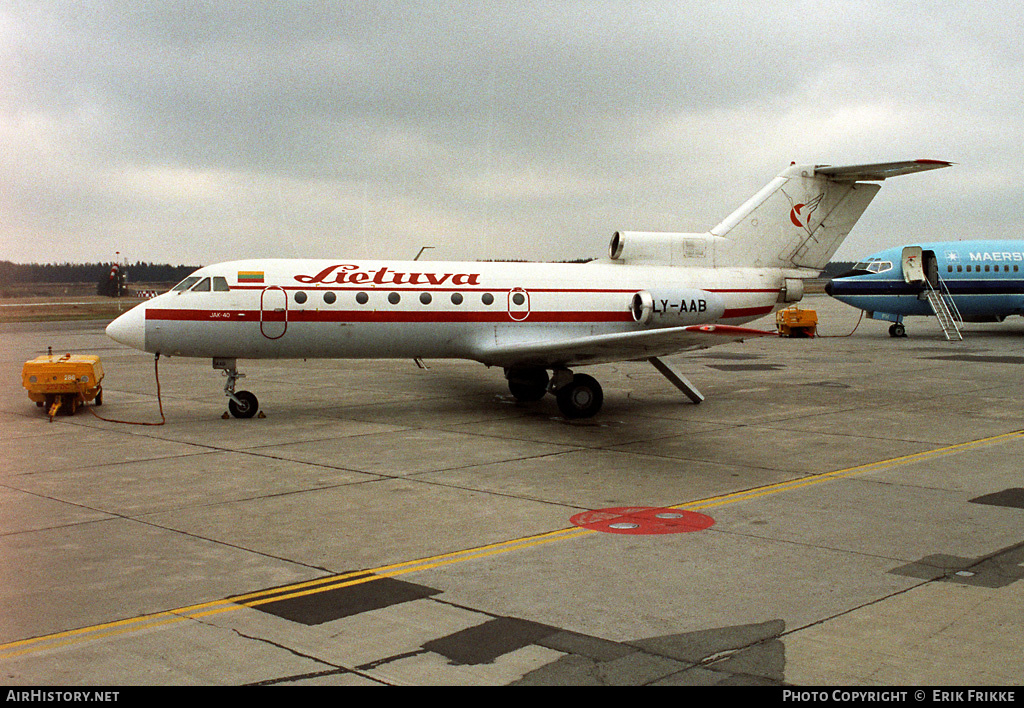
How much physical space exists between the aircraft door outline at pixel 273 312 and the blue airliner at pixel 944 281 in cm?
2803

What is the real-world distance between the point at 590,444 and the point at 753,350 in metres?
20.6

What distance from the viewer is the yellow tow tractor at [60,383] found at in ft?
63.0

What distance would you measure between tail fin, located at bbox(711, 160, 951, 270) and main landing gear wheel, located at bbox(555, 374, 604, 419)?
214 inches

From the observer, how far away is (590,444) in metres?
15.8

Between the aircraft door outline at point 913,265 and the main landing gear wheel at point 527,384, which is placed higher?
the aircraft door outline at point 913,265

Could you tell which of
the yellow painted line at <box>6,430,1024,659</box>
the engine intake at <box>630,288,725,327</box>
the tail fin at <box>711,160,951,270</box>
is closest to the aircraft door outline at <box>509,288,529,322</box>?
the engine intake at <box>630,288,725,327</box>

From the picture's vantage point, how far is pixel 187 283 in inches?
719

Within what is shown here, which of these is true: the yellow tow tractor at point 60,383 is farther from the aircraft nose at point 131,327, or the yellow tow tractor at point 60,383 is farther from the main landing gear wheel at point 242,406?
the main landing gear wheel at point 242,406

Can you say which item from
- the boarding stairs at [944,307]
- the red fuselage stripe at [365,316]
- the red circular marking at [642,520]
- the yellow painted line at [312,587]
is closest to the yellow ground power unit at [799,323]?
the boarding stairs at [944,307]

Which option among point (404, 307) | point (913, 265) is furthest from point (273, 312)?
point (913, 265)

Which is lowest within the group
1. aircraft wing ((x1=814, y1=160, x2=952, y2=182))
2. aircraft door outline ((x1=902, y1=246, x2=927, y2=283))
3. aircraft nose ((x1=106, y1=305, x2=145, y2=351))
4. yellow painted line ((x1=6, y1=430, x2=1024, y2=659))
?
yellow painted line ((x1=6, y1=430, x2=1024, y2=659))

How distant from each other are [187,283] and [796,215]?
45.5 feet

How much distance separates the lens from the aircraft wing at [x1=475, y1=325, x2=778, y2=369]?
1576 centimetres

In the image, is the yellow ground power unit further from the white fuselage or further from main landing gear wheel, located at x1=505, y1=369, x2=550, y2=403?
main landing gear wheel, located at x1=505, y1=369, x2=550, y2=403
